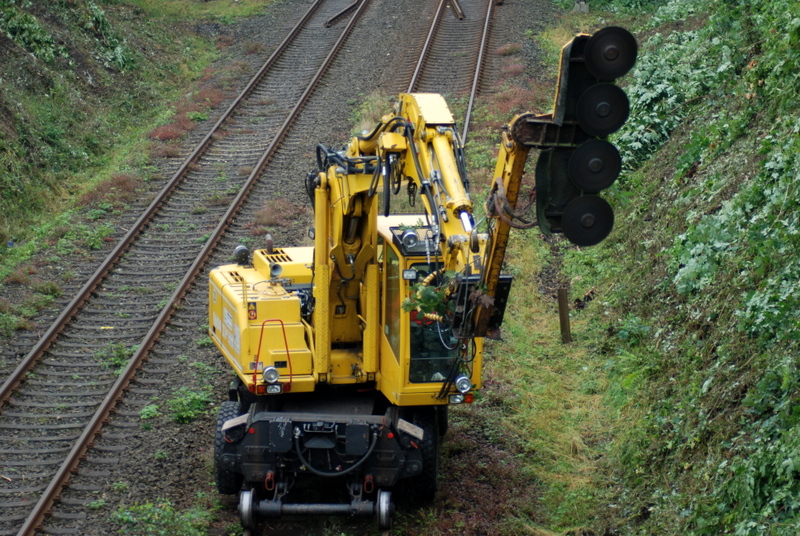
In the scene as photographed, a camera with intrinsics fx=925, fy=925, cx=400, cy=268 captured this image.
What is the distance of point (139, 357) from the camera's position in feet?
45.2

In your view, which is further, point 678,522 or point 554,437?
point 554,437

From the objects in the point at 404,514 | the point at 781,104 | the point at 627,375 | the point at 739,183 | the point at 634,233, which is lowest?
the point at 404,514

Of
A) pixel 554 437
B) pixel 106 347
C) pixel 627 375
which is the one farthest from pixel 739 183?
pixel 106 347

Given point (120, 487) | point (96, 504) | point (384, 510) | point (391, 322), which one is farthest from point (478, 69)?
point (96, 504)

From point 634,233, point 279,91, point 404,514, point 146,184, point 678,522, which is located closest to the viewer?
point 678,522

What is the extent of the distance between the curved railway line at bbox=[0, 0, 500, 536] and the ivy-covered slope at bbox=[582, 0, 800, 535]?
6.46m

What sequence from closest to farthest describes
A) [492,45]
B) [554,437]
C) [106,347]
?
[554,437]
[106,347]
[492,45]

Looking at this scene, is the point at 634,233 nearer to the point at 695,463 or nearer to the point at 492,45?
the point at 695,463

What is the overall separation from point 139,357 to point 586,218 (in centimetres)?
911

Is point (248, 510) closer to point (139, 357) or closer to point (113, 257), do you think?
point (139, 357)

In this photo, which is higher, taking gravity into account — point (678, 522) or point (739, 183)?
point (739, 183)

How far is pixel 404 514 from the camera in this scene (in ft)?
34.7

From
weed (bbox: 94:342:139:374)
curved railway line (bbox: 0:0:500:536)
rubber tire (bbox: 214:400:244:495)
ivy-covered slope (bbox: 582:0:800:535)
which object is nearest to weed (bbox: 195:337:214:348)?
curved railway line (bbox: 0:0:500:536)

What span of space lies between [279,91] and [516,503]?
1651cm
